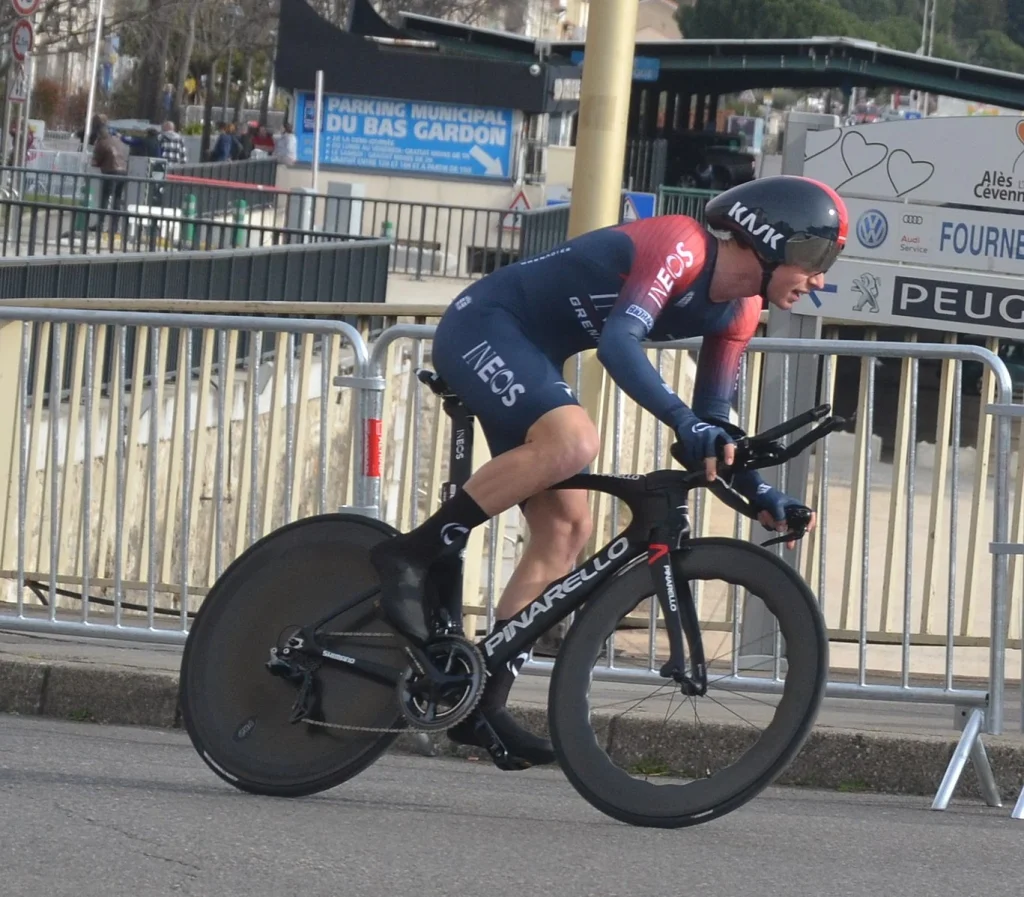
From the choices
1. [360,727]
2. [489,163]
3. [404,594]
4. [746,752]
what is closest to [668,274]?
[404,594]

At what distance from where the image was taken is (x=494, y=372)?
4441 millimetres

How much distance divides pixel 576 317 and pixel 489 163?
111ft

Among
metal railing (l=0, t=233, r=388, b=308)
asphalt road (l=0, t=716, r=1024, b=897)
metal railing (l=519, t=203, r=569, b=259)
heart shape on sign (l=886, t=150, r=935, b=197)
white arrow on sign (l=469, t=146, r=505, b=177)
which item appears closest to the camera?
asphalt road (l=0, t=716, r=1024, b=897)

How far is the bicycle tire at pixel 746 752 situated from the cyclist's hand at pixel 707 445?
12.5 inches

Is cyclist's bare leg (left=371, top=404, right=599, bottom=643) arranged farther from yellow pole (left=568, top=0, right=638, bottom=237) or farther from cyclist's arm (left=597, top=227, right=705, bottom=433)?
yellow pole (left=568, top=0, right=638, bottom=237)

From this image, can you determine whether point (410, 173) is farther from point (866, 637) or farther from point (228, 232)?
point (866, 637)

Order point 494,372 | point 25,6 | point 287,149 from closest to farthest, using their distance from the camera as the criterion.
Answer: point 494,372 < point 25,6 < point 287,149

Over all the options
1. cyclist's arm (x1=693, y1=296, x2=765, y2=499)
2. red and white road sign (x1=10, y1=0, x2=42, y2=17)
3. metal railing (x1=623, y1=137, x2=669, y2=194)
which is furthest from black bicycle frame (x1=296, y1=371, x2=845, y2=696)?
metal railing (x1=623, y1=137, x2=669, y2=194)

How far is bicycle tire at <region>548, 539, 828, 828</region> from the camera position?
4.25 m

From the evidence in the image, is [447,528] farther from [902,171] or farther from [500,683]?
[902,171]

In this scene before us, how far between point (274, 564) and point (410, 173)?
3349 centimetres

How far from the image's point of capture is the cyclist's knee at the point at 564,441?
4.34 m

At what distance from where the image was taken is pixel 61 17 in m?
51.1

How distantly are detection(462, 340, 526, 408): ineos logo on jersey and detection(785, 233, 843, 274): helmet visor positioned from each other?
71 cm
